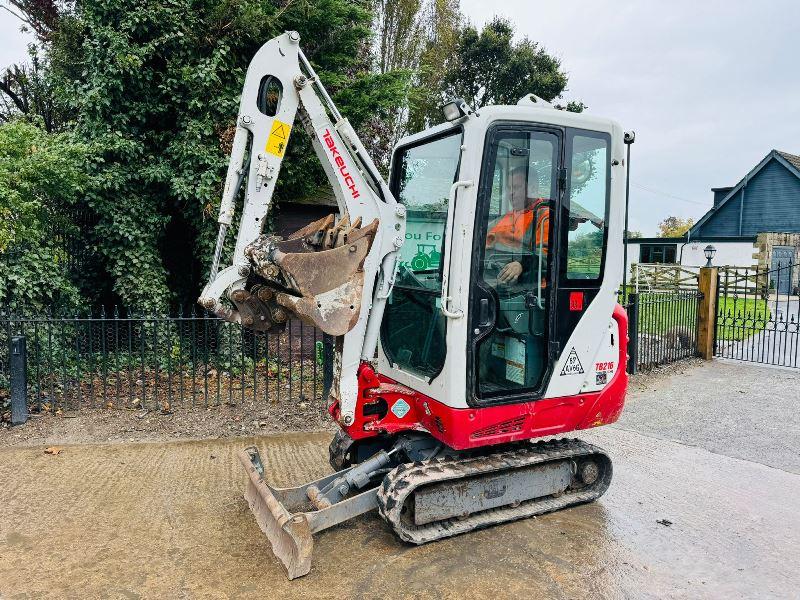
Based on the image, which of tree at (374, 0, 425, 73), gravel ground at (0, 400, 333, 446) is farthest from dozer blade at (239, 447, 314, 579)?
tree at (374, 0, 425, 73)

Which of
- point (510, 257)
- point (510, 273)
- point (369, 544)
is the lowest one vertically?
point (369, 544)

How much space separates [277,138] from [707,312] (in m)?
8.71

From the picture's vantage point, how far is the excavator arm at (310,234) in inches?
128

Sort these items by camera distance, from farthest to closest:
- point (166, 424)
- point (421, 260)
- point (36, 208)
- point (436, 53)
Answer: point (436, 53), point (36, 208), point (166, 424), point (421, 260)

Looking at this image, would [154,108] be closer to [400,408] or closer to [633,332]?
[400,408]

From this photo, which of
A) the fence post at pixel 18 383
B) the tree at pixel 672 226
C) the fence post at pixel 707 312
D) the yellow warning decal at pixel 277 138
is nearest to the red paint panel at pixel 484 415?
the yellow warning decal at pixel 277 138

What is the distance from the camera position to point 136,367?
7.55 metres

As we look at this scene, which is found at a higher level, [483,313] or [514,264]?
[514,264]

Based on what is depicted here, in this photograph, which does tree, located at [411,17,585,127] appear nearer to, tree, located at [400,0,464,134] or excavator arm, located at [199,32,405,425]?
tree, located at [400,0,464,134]

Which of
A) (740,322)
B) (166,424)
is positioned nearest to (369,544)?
(166,424)

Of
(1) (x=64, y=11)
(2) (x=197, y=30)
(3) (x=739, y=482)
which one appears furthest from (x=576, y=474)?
(1) (x=64, y=11)

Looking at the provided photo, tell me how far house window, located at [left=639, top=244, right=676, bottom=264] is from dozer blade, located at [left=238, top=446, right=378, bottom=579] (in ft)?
100

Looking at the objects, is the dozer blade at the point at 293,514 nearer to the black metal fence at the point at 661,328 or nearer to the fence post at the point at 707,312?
the black metal fence at the point at 661,328

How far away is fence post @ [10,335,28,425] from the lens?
18.6ft
